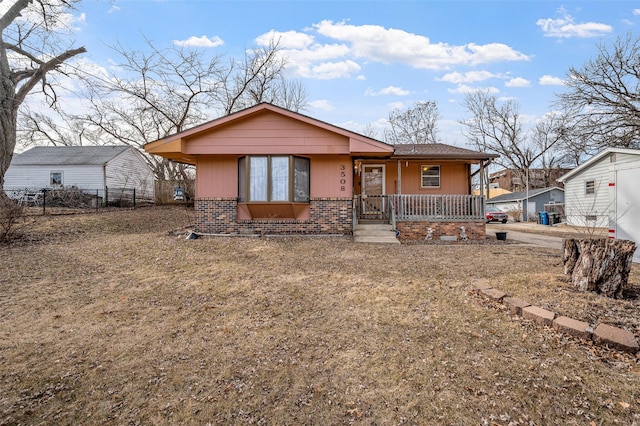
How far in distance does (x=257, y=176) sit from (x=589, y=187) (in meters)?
20.8

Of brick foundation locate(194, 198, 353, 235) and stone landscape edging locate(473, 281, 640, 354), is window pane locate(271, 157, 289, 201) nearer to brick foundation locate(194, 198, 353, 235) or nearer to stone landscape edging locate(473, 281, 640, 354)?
brick foundation locate(194, 198, 353, 235)

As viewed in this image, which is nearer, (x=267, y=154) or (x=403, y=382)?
(x=403, y=382)

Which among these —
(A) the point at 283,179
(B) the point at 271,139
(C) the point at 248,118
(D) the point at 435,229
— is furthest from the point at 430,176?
(C) the point at 248,118

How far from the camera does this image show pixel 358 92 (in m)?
18.5

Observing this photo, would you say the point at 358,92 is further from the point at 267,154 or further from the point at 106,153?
the point at 106,153

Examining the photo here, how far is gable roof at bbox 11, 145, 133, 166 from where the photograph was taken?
70.2ft

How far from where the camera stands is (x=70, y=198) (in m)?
16.8

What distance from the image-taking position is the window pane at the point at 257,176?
977 cm

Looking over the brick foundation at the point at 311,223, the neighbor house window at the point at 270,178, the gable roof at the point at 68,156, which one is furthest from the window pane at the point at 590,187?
the gable roof at the point at 68,156

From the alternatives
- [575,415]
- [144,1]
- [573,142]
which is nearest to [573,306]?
[575,415]

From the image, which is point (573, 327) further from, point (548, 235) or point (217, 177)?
point (548, 235)

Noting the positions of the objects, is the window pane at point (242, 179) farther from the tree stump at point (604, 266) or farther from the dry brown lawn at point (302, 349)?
the tree stump at point (604, 266)

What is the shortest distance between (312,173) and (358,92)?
10518 millimetres

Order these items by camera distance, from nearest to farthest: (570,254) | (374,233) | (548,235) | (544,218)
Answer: (570,254) → (374,233) → (548,235) → (544,218)
